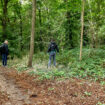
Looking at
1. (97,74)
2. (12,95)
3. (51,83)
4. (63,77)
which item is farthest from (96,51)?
(12,95)

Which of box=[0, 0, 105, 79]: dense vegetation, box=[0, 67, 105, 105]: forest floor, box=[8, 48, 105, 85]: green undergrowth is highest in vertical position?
box=[0, 0, 105, 79]: dense vegetation

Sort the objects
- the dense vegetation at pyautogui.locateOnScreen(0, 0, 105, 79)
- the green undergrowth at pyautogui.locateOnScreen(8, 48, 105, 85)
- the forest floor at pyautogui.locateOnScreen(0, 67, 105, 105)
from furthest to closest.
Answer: the dense vegetation at pyautogui.locateOnScreen(0, 0, 105, 79) → the green undergrowth at pyautogui.locateOnScreen(8, 48, 105, 85) → the forest floor at pyautogui.locateOnScreen(0, 67, 105, 105)

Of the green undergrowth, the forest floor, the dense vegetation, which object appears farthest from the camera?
the dense vegetation

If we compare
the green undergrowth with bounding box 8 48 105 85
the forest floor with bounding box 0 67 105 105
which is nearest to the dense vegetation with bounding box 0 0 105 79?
the green undergrowth with bounding box 8 48 105 85

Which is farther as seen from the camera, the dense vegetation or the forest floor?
the dense vegetation

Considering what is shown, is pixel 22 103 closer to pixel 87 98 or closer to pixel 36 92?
pixel 36 92

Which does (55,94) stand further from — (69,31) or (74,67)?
(69,31)

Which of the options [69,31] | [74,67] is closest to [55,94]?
[74,67]

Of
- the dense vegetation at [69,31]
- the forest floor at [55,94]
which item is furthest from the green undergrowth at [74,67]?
the forest floor at [55,94]

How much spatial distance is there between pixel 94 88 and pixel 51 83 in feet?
6.77

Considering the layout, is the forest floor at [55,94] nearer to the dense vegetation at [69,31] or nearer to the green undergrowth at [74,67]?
the green undergrowth at [74,67]

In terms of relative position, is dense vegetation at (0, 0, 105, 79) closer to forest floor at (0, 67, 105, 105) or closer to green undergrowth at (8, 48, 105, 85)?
green undergrowth at (8, 48, 105, 85)

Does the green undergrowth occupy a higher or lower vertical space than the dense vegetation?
lower

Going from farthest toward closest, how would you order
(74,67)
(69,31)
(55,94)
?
(69,31), (74,67), (55,94)
